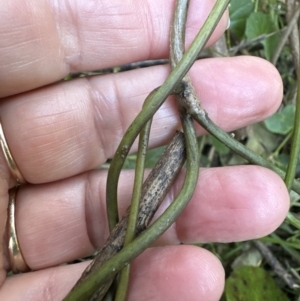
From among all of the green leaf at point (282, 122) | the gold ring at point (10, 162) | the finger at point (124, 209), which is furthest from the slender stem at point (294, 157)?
the gold ring at point (10, 162)

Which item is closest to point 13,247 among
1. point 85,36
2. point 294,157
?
point 85,36

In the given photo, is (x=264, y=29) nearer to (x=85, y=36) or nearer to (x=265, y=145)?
(x=265, y=145)

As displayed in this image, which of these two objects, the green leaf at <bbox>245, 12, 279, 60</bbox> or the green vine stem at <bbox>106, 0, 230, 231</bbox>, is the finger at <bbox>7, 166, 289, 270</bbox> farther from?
the green leaf at <bbox>245, 12, 279, 60</bbox>

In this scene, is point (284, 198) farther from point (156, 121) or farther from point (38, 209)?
point (38, 209)

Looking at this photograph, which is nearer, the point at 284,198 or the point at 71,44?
the point at 284,198

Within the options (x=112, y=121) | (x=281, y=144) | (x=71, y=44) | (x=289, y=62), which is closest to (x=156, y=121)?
(x=112, y=121)

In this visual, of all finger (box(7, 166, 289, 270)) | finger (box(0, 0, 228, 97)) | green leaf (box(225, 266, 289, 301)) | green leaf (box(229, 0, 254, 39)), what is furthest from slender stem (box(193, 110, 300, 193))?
green leaf (box(229, 0, 254, 39))

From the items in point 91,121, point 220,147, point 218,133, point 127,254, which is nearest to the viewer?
point 127,254

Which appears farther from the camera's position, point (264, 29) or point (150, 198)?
point (264, 29)
